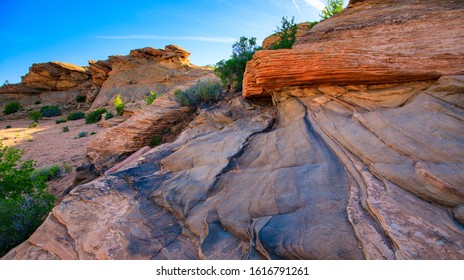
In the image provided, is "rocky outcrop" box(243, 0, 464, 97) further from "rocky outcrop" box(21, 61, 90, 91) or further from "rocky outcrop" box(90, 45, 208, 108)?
"rocky outcrop" box(21, 61, 90, 91)

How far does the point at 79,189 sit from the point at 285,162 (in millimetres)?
4776

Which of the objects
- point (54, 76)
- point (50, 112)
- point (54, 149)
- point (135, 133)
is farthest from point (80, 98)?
point (135, 133)

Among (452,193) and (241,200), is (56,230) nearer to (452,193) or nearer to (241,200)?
(241,200)

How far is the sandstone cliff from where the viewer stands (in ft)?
9.81

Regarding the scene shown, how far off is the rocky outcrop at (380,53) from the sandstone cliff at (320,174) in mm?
33

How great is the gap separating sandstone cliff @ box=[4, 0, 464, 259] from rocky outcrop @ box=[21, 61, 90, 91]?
147 feet

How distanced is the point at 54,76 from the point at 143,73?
17.5m

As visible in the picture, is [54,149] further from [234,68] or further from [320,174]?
[320,174]

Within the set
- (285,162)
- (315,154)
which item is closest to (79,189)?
(285,162)

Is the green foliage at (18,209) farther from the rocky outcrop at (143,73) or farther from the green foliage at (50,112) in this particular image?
the green foliage at (50,112)

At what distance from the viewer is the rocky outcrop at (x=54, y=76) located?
39281 mm

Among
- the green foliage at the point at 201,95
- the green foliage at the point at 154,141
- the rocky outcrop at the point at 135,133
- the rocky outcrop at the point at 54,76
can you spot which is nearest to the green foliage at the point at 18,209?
the rocky outcrop at the point at 135,133

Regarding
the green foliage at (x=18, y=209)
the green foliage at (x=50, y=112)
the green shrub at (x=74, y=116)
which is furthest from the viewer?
the green foliage at (x=50, y=112)

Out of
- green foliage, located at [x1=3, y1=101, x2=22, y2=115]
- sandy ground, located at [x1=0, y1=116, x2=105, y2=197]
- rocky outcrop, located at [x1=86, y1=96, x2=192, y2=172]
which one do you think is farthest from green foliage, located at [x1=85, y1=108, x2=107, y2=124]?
green foliage, located at [x1=3, y1=101, x2=22, y2=115]
